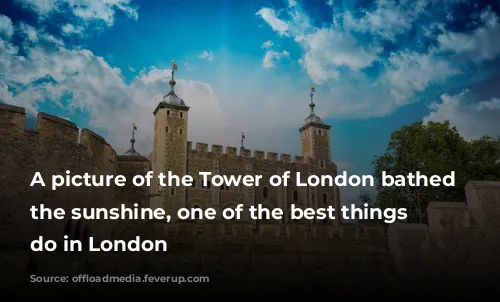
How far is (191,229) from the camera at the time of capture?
17.6 m

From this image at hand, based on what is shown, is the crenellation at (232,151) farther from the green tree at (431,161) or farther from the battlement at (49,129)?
the battlement at (49,129)

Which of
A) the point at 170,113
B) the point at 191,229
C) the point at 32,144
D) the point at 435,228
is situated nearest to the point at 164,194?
the point at 170,113

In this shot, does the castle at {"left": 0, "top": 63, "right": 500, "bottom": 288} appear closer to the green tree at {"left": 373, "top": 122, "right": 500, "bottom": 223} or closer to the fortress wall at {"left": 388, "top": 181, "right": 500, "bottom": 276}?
the fortress wall at {"left": 388, "top": 181, "right": 500, "bottom": 276}

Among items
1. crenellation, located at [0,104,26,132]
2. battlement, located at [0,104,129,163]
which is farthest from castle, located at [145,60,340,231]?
crenellation, located at [0,104,26,132]

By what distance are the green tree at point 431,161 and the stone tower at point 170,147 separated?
51.4 ft

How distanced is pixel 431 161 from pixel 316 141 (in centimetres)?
1987

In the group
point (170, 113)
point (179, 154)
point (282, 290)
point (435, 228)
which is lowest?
point (282, 290)

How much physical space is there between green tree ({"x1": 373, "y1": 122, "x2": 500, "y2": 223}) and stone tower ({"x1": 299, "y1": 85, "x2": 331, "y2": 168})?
15.4 metres

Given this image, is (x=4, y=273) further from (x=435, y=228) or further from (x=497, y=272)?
(x=497, y=272)

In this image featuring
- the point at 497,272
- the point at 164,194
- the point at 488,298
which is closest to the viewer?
the point at 488,298

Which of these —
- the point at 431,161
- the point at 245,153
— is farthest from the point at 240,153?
the point at 431,161

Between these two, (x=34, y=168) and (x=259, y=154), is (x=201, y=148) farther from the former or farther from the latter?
(x=34, y=168)

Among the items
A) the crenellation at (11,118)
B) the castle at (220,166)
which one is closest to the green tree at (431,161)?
the castle at (220,166)

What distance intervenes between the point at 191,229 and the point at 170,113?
58.6ft
